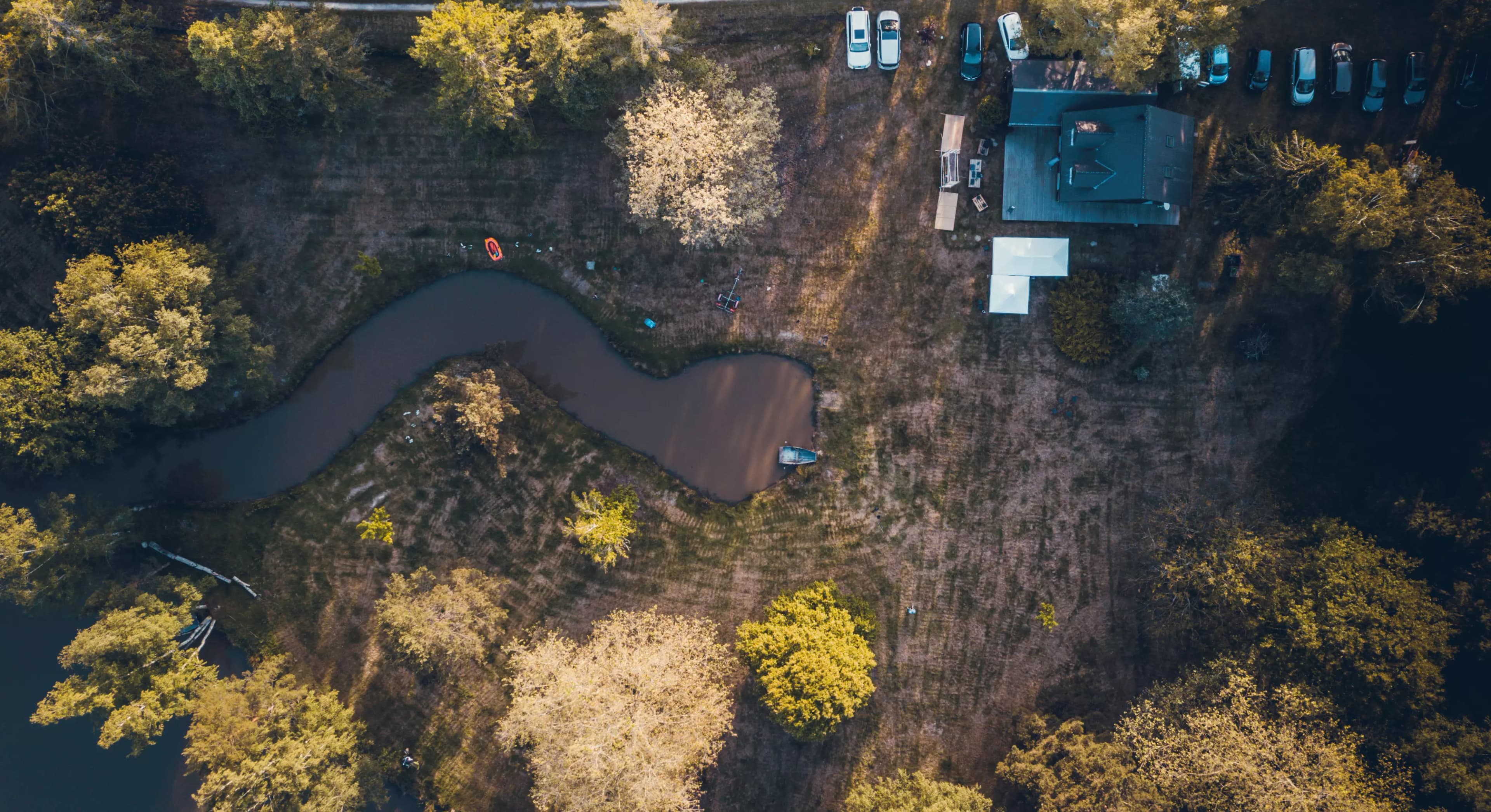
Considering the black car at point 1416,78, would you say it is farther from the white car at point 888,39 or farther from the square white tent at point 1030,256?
the white car at point 888,39

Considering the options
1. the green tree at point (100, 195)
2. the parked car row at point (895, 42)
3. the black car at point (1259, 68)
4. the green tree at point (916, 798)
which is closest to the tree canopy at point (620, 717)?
the green tree at point (916, 798)

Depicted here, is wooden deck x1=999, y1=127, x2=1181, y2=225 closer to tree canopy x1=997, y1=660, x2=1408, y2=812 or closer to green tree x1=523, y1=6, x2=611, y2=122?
green tree x1=523, y1=6, x2=611, y2=122

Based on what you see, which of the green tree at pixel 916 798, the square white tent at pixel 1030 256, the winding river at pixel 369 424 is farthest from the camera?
the winding river at pixel 369 424

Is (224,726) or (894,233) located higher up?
(894,233)

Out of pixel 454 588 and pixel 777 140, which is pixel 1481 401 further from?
pixel 454 588

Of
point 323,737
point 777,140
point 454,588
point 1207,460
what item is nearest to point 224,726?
point 323,737

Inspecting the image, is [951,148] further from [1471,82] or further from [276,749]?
[276,749]
